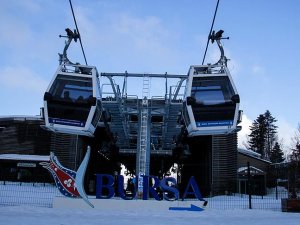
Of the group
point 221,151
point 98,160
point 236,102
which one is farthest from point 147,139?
point 98,160

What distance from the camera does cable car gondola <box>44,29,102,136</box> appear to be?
1605cm

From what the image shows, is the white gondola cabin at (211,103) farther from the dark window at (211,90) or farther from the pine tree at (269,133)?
the pine tree at (269,133)

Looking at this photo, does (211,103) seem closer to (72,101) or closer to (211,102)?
(211,102)

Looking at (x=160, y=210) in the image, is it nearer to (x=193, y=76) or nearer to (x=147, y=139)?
(x=147, y=139)

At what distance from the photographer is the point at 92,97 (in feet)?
52.6

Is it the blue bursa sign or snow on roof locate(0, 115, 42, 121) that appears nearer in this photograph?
the blue bursa sign

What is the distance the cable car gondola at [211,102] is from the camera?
15.8 metres

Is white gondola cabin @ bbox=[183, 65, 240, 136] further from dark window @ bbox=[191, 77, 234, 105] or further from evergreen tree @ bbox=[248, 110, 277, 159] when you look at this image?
evergreen tree @ bbox=[248, 110, 277, 159]

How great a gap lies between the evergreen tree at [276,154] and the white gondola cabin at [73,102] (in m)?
67.2

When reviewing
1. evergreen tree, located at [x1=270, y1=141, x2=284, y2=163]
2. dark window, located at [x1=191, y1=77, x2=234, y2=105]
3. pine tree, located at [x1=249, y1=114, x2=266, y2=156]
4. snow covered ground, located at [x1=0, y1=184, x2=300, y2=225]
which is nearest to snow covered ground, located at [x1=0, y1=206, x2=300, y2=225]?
snow covered ground, located at [x1=0, y1=184, x2=300, y2=225]

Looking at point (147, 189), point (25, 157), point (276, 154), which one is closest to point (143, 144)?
point (147, 189)

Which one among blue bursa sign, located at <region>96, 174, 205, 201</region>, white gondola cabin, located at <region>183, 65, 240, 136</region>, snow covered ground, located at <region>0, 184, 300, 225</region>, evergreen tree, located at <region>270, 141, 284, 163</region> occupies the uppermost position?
evergreen tree, located at <region>270, 141, 284, 163</region>

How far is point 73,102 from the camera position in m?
16.4

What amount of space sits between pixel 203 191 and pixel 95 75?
77.2ft
